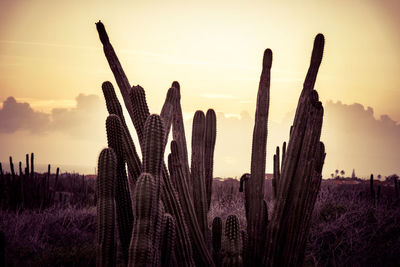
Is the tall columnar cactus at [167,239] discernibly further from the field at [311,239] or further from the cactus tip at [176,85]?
the field at [311,239]

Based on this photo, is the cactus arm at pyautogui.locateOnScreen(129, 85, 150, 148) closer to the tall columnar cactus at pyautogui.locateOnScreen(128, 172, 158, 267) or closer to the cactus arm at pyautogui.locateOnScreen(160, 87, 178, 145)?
the cactus arm at pyautogui.locateOnScreen(160, 87, 178, 145)

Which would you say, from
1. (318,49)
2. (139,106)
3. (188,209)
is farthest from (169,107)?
(318,49)

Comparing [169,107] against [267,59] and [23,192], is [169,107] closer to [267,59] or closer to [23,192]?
[267,59]

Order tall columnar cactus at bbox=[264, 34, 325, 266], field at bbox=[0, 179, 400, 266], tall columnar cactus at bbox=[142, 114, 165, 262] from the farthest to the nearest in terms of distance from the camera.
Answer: field at bbox=[0, 179, 400, 266], tall columnar cactus at bbox=[264, 34, 325, 266], tall columnar cactus at bbox=[142, 114, 165, 262]

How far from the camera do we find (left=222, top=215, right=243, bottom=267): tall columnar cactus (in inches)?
124

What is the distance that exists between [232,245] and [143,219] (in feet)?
2.82

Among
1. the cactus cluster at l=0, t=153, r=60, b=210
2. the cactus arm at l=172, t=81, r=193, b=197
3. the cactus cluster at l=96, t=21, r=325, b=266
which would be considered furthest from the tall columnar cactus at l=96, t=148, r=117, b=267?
the cactus cluster at l=0, t=153, r=60, b=210

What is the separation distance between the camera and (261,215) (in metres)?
3.71

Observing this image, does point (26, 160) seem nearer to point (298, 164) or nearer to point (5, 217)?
point (5, 217)

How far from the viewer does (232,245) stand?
10.4ft

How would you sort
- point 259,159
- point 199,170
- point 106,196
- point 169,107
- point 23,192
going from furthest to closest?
point 23,192 < point 199,170 < point 259,159 < point 169,107 < point 106,196

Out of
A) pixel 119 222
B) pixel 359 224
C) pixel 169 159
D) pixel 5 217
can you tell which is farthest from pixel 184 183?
pixel 5 217

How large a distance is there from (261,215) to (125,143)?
132 cm

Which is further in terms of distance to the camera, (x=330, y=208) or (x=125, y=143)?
(x=330, y=208)
